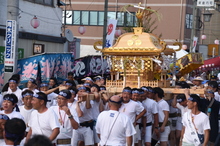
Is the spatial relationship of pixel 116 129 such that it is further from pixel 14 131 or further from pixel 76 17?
pixel 76 17

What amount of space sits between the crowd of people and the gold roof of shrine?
3.53 ft

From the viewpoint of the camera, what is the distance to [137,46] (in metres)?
12.3

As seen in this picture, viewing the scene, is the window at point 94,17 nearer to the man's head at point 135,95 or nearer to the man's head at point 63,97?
the man's head at point 135,95

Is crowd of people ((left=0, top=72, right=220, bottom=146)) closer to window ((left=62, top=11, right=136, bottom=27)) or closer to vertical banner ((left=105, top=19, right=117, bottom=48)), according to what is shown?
vertical banner ((left=105, top=19, right=117, bottom=48))

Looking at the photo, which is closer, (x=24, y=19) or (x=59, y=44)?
(x=24, y=19)

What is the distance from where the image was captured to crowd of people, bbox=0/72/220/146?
770 cm

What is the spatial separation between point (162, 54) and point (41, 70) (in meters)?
4.32

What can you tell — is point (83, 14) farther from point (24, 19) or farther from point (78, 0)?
point (24, 19)

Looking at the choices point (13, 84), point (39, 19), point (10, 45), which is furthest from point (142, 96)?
point (39, 19)

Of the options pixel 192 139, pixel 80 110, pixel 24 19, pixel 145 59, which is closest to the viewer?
pixel 192 139

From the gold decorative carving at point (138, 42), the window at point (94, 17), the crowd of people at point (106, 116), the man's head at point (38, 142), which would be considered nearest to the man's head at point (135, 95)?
the crowd of people at point (106, 116)

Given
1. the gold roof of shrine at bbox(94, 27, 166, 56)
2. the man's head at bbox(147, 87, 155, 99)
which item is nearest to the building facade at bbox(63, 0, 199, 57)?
the gold roof of shrine at bbox(94, 27, 166, 56)

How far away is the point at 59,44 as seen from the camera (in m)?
23.0

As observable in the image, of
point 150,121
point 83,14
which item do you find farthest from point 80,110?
point 83,14
